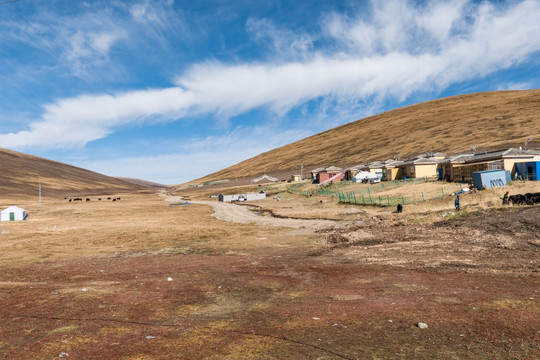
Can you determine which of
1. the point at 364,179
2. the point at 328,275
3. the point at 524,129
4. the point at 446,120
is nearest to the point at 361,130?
the point at 446,120

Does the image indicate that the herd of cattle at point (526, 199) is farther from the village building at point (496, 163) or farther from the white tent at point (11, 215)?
the white tent at point (11, 215)

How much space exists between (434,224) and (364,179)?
50.7 m

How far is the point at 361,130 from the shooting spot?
178375 mm

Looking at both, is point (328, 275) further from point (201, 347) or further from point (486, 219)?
point (486, 219)

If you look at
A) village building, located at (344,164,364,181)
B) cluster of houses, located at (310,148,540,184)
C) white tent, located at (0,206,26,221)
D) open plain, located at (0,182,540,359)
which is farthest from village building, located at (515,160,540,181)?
white tent, located at (0,206,26,221)

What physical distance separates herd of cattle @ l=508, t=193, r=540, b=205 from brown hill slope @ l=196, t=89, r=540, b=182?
6983 centimetres

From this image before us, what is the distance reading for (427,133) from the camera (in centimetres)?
13338

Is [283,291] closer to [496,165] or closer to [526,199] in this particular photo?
[526,199]

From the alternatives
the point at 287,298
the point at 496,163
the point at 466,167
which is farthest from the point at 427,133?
the point at 287,298

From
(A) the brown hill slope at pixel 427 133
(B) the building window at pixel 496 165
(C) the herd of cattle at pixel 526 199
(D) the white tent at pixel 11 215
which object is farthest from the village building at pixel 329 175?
(D) the white tent at pixel 11 215

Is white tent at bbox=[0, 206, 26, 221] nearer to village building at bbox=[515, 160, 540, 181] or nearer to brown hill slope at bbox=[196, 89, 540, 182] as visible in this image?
village building at bbox=[515, 160, 540, 181]

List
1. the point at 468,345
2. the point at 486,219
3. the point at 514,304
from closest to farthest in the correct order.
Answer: the point at 468,345 → the point at 514,304 → the point at 486,219

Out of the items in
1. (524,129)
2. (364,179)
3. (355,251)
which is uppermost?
(524,129)

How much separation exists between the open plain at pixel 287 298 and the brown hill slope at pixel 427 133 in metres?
89.8
